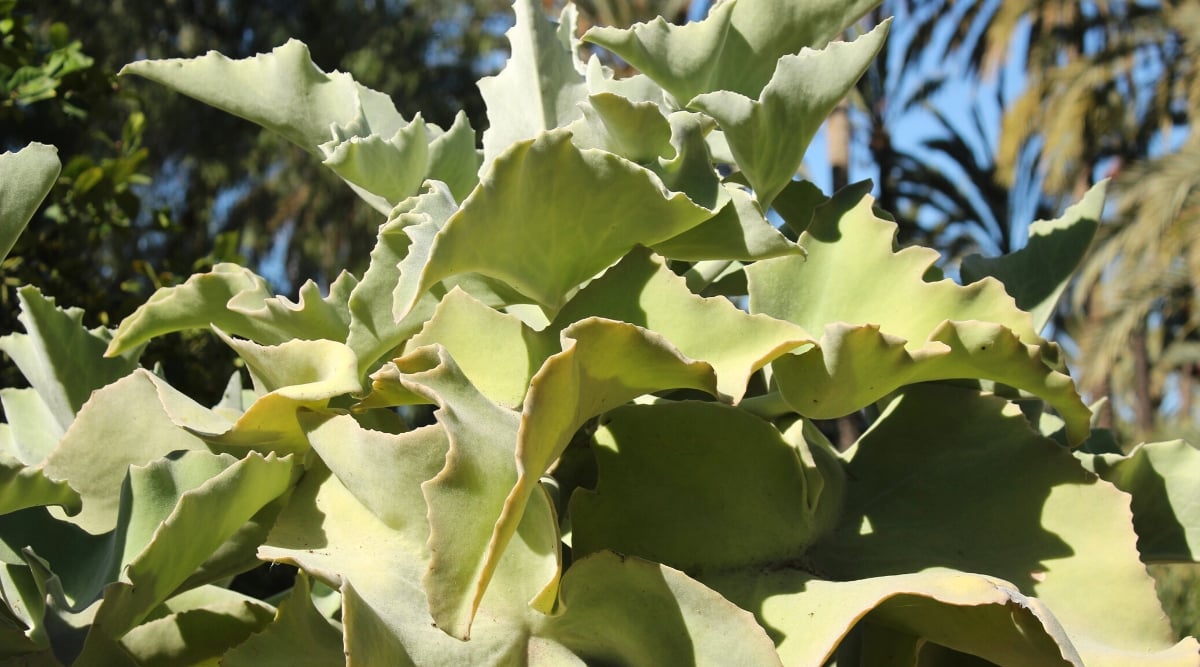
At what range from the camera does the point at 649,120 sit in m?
0.65

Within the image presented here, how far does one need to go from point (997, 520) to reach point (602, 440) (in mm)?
232

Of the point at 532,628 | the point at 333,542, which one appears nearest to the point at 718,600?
the point at 532,628

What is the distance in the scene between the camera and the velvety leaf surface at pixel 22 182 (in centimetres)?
65

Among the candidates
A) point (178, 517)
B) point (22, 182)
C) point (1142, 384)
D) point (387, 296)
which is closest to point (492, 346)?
point (387, 296)

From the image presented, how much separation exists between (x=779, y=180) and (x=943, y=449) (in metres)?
0.19

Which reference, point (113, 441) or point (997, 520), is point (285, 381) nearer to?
point (113, 441)

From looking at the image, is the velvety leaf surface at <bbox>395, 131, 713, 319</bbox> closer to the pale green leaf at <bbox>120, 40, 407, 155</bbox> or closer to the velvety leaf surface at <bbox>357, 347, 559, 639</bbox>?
the velvety leaf surface at <bbox>357, 347, 559, 639</bbox>

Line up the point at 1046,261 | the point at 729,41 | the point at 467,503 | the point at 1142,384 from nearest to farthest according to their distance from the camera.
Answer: the point at 467,503 < the point at 729,41 < the point at 1046,261 < the point at 1142,384

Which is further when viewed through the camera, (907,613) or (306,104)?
(306,104)

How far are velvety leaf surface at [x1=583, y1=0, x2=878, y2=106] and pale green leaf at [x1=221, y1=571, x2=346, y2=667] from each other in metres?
0.36

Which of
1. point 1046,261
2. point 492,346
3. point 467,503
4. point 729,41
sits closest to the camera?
point 467,503

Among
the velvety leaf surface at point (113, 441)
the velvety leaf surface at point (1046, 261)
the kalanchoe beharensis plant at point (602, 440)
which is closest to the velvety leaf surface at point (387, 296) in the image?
the kalanchoe beharensis plant at point (602, 440)

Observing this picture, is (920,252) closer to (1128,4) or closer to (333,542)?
(333,542)

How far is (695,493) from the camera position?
646 millimetres
